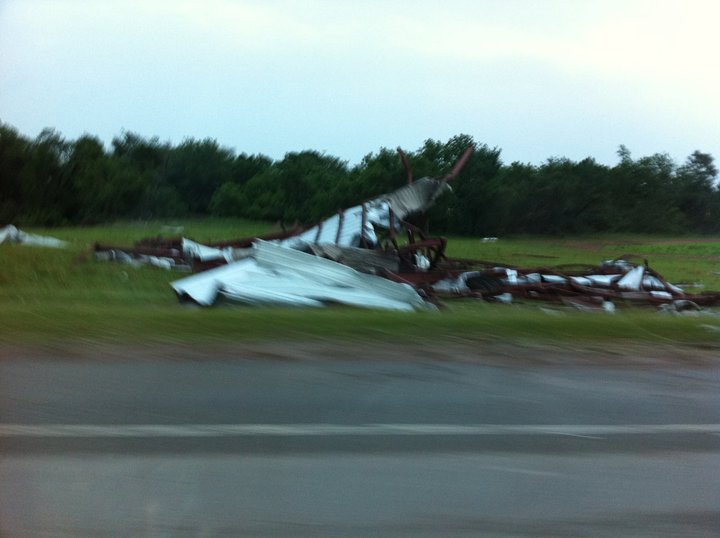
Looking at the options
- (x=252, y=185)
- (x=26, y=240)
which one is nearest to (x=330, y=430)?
(x=26, y=240)

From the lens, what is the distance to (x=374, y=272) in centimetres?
1627

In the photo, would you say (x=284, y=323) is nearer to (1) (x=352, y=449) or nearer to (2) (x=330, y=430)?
(2) (x=330, y=430)

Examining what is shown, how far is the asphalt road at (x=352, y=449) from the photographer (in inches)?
167

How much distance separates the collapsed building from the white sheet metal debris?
2cm

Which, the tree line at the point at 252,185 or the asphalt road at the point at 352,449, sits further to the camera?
the tree line at the point at 252,185

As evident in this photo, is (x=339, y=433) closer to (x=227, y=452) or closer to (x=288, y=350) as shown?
(x=227, y=452)

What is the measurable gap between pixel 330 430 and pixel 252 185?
25.1 metres

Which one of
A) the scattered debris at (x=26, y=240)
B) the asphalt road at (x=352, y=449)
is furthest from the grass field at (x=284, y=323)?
the scattered debris at (x=26, y=240)

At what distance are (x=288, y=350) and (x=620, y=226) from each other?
3330cm

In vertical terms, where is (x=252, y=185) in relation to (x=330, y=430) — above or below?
above

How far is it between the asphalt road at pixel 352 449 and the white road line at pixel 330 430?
0.07 ft

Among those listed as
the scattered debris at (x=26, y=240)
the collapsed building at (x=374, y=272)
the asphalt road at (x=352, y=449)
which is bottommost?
the scattered debris at (x=26, y=240)

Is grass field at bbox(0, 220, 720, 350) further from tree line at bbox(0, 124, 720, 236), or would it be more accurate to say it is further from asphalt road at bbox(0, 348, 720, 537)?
tree line at bbox(0, 124, 720, 236)

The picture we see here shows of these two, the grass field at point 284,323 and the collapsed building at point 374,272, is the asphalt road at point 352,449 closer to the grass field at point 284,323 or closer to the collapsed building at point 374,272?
the grass field at point 284,323
